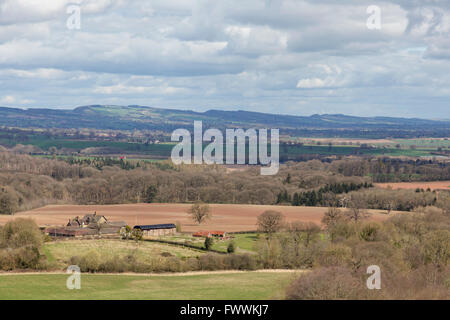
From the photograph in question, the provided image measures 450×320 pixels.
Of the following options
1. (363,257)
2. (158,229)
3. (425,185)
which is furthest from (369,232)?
(425,185)

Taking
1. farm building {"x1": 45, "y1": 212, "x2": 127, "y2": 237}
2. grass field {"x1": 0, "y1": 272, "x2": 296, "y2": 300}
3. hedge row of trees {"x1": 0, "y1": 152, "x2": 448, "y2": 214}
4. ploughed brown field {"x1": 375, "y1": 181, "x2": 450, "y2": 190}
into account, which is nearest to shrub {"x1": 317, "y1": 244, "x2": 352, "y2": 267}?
grass field {"x1": 0, "y1": 272, "x2": 296, "y2": 300}

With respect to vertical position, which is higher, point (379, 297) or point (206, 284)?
point (379, 297)

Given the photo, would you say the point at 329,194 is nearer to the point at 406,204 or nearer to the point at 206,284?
the point at 406,204

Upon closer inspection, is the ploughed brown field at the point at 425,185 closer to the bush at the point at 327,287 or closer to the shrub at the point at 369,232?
the shrub at the point at 369,232

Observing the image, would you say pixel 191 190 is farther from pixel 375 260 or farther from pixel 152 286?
pixel 375 260
